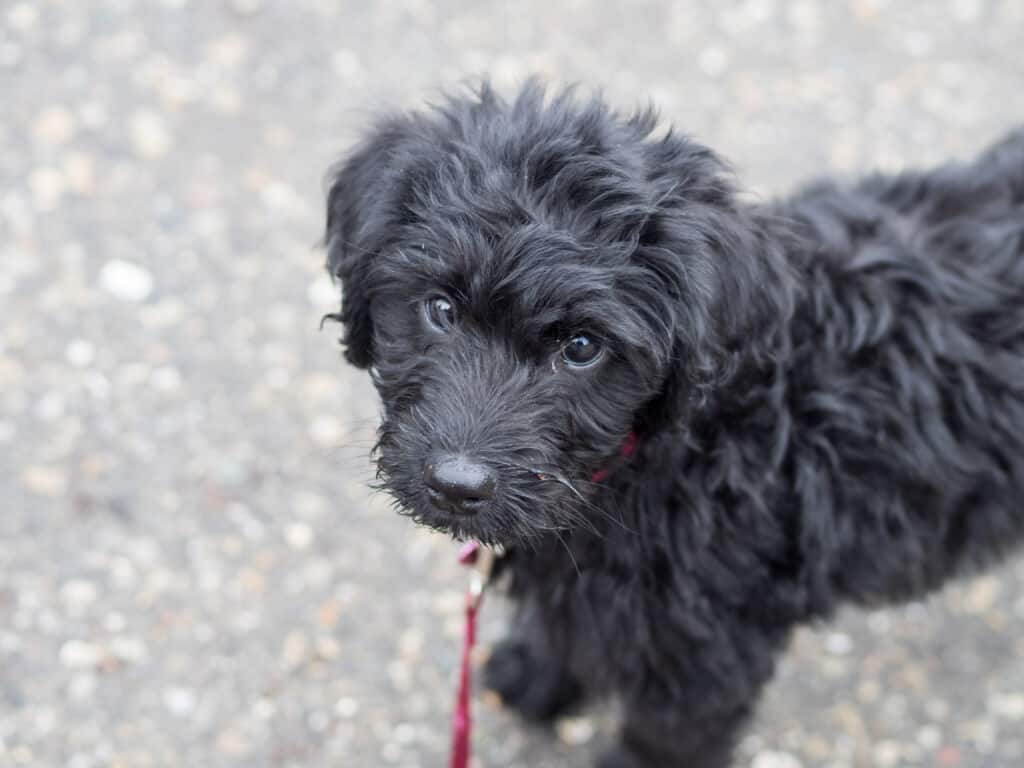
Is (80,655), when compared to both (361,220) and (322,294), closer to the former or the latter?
(322,294)

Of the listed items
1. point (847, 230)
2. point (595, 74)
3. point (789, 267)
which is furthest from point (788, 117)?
point (789, 267)

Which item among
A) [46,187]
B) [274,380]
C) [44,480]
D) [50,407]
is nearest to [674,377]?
[274,380]

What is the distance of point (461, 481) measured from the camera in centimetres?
223

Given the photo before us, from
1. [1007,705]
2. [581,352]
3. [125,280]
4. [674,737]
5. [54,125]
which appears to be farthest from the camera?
[54,125]

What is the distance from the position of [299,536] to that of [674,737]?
5.22 ft

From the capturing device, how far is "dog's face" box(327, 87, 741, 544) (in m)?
2.26

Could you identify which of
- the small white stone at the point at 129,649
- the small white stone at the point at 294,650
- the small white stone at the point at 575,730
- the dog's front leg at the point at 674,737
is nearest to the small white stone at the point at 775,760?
the dog's front leg at the point at 674,737

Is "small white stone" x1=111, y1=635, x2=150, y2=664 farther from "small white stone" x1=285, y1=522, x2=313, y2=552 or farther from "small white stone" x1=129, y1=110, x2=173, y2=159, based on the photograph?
"small white stone" x1=129, y1=110, x2=173, y2=159

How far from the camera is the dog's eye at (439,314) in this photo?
240 cm

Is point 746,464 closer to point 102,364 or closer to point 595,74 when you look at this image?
point 102,364

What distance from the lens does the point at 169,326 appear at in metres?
4.43

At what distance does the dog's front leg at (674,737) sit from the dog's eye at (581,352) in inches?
46.3

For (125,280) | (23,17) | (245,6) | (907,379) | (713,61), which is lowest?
(125,280)

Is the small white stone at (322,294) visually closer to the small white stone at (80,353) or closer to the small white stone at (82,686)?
the small white stone at (80,353)
